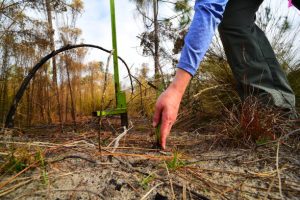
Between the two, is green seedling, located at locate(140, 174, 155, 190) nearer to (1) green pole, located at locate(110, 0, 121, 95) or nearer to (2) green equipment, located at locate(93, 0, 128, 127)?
(2) green equipment, located at locate(93, 0, 128, 127)

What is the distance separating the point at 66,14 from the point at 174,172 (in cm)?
354

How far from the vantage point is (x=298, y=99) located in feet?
6.51

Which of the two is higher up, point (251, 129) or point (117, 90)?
point (117, 90)

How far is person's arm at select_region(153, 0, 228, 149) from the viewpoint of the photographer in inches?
29.6

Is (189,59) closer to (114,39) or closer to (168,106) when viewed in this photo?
(168,106)

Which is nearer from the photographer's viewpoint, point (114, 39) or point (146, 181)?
point (146, 181)

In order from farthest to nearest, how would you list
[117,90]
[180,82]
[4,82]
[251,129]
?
1. [4,82]
2. [117,90]
3. [251,129]
4. [180,82]

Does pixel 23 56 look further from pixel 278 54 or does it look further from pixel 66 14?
pixel 278 54

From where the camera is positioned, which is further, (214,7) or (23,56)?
(23,56)

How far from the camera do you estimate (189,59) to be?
0.80 m

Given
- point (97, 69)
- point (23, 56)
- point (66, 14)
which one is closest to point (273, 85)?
point (23, 56)

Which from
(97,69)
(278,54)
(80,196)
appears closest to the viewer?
(80,196)

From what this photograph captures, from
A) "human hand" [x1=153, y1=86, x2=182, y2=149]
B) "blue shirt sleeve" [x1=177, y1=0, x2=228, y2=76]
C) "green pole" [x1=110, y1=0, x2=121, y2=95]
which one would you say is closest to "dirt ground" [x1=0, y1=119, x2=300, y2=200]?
"human hand" [x1=153, y1=86, x2=182, y2=149]

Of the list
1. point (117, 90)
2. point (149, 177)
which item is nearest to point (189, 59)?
point (149, 177)
